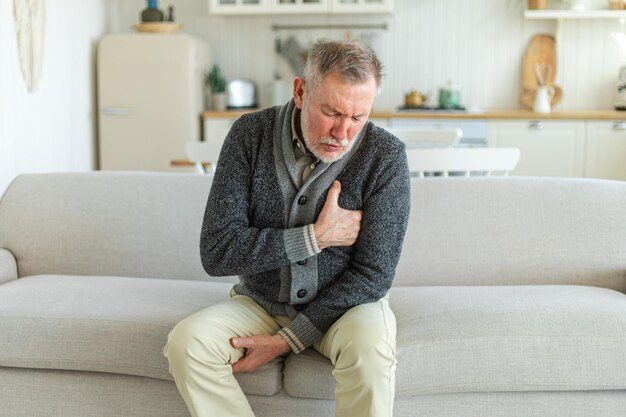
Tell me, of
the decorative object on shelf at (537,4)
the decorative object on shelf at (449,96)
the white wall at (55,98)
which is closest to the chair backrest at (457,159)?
the white wall at (55,98)

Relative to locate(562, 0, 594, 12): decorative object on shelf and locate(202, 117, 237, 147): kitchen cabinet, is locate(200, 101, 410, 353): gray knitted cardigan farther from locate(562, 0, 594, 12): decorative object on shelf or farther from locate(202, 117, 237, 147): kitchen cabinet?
locate(562, 0, 594, 12): decorative object on shelf

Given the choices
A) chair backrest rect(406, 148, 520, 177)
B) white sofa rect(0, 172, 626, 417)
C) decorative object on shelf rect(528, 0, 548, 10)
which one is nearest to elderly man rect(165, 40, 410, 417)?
white sofa rect(0, 172, 626, 417)

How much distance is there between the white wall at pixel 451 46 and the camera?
6051 mm

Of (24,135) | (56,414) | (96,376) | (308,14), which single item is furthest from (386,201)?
(308,14)

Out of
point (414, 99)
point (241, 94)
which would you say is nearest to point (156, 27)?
point (241, 94)

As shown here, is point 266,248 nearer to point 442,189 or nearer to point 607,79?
point 442,189

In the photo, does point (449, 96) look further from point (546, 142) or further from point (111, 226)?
point (111, 226)

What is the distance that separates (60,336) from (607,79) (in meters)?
4.76

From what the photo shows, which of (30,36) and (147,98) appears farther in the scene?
(147,98)

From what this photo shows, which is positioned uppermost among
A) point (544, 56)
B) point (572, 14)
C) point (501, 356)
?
point (572, 14)

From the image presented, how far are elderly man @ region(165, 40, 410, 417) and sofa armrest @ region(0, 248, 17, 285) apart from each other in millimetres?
1012

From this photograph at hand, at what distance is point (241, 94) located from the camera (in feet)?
20.1

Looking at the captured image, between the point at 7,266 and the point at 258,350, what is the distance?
1198 mm

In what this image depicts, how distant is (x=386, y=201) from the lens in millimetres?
2221
